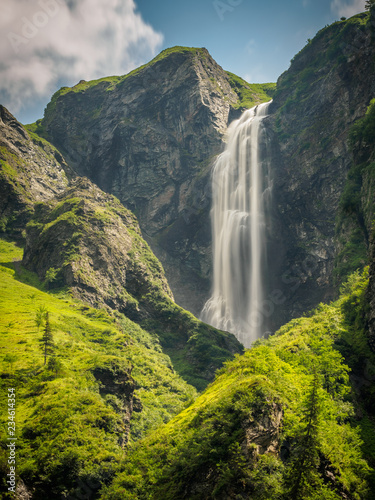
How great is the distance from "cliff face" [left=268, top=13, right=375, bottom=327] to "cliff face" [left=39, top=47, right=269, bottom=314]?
20920 mm

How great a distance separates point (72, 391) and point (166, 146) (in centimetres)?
9203

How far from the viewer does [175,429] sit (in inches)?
854

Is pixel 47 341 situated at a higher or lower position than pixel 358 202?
lower

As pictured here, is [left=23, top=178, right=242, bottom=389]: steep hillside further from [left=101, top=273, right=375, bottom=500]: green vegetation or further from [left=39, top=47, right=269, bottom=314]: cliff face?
[left=101, top=273, right=375, bottom=500]: green vegetation

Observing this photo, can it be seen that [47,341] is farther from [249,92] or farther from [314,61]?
[249,92]

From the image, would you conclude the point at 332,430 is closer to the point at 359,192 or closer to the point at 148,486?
the point at 148,486

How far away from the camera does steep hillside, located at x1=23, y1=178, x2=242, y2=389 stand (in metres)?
60.0

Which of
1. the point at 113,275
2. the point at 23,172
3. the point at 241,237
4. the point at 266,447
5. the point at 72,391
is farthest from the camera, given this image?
the point at 23,172

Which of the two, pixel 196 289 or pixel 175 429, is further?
pixel 196 289

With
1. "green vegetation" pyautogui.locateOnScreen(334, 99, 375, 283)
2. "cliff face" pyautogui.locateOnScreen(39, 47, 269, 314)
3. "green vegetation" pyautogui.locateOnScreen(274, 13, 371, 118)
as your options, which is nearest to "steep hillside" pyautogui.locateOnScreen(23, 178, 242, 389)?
"cliff face" pyautogui.locateOnScreen(39, 47, 269, 314)

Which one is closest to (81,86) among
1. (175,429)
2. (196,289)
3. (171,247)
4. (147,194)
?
(147,194)

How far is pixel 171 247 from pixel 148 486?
80.5 m

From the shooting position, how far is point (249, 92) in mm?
130000

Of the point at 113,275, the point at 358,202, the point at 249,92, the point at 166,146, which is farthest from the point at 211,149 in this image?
the point at 358,202
